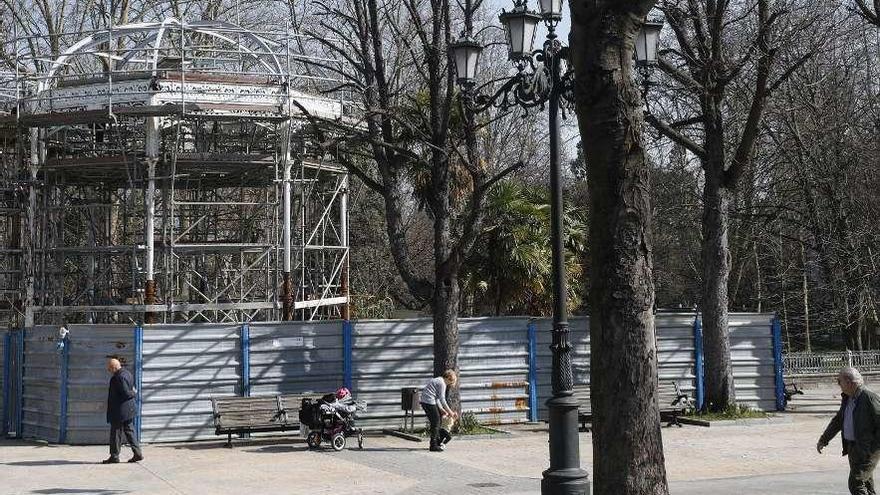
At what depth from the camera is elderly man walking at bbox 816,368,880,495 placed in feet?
31.9

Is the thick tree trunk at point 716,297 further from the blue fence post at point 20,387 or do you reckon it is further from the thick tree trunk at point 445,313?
the blue fence post at point 20,387

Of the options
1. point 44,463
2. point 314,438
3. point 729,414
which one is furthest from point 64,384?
point 729,414

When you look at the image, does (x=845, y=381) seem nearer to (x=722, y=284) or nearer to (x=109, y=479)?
(x=109, y=479)

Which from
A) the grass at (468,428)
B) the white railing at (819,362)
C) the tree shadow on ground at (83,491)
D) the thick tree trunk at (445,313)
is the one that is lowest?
the tree shadow on ground at (83,491)

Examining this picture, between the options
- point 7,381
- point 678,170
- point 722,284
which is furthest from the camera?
point 678,170

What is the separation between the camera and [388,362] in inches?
790

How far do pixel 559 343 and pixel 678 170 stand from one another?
2967 centimetres

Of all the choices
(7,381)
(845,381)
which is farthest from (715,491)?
(7,381)

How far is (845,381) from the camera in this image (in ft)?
32.6

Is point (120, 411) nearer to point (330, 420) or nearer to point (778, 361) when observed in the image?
point (330, 420)

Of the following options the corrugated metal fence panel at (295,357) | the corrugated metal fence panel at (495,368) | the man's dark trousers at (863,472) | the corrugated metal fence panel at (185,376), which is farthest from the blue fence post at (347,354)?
the man's dark trousers at (863,472)

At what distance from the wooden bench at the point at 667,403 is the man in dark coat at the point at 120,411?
8.06 m

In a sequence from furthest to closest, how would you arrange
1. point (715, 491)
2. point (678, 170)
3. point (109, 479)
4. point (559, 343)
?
1. point (678, 170)
2. point (109, 479)
3. point (715, 491)
4. point (559, 343)

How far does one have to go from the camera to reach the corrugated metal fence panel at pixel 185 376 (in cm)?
1844
